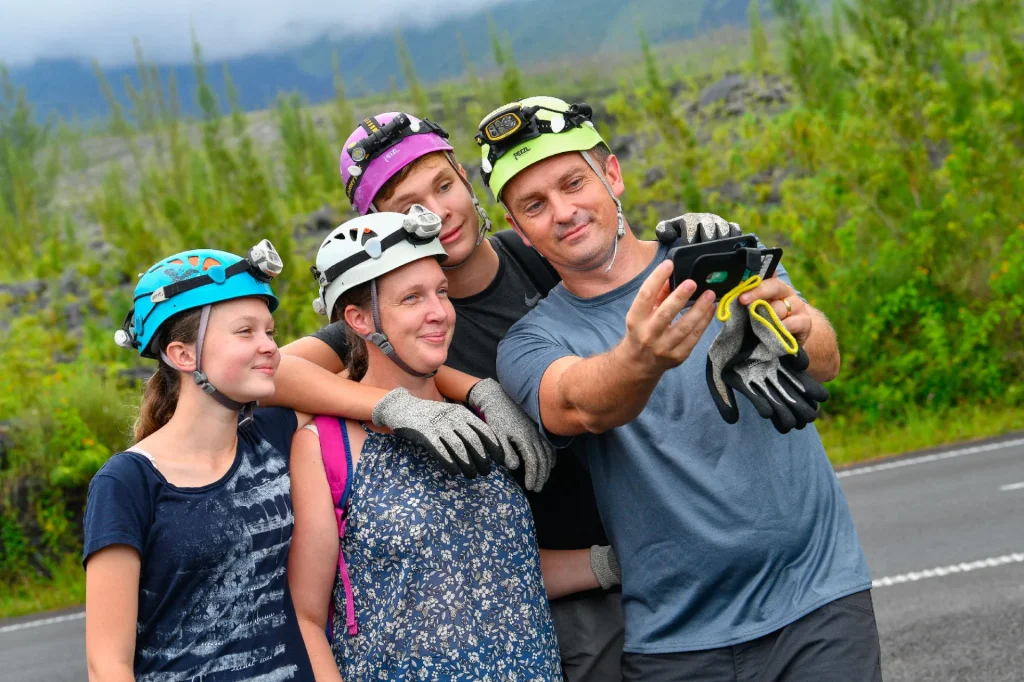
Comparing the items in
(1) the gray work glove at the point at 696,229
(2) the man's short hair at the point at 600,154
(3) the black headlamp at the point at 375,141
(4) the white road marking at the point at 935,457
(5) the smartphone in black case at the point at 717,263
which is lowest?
(4) the white road marking at the point at 935,457

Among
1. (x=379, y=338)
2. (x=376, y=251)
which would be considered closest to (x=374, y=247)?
(x=376, y=251)

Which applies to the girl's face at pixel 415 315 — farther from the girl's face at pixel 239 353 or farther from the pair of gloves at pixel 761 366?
the pair of gloves at pixel 761 366

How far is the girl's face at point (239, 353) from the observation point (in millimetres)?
2861

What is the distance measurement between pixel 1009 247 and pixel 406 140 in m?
12.5

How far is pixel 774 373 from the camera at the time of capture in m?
2.58

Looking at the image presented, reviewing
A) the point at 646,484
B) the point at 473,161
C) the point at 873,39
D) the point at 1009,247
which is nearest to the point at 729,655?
the point at 646,484

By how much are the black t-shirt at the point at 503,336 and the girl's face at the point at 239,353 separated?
519 millimetres

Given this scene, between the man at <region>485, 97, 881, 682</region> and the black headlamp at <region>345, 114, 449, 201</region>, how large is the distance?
44 cm

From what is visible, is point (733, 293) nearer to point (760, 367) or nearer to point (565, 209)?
point (760, 367)

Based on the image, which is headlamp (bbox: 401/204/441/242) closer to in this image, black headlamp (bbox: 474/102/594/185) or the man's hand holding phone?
black headlamp (bbox: 474/102/594/185)

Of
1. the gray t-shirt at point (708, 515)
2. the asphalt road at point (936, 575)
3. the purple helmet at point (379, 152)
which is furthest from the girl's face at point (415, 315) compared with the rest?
the asphalt road at point (936, 575)

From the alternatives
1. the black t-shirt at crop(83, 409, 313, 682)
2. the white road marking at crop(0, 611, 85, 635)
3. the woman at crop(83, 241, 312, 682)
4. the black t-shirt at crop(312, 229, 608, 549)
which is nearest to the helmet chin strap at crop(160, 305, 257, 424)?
the woman at crop(83, 241, 312, 682)

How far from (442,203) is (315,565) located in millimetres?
1227

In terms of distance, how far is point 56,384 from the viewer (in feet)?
49.8
